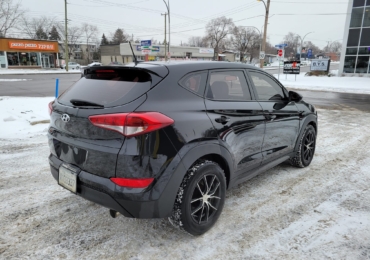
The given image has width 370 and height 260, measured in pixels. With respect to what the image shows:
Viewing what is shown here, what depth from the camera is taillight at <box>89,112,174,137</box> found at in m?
2.11

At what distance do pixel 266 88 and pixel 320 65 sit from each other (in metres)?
33.4

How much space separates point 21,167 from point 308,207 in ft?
13.7

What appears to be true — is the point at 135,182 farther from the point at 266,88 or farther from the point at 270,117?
the point at 266,88

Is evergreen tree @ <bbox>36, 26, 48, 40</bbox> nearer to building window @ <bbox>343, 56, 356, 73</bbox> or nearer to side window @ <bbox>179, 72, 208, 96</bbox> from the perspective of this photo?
building window @ <bbox>343, 56, 356, 73</bbox>

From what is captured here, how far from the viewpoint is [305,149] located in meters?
4.45

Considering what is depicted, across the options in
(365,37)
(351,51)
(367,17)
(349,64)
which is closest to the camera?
(367,17)

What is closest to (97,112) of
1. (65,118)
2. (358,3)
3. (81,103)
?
(81,103)

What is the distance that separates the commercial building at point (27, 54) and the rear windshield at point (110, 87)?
42.2 metres

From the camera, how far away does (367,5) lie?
27.1 m

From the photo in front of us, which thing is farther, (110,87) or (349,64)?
(349,64)

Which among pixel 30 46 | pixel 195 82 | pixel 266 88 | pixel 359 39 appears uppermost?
pixel 359 39

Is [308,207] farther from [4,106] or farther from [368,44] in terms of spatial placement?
[368,44]

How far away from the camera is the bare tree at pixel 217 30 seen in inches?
2926

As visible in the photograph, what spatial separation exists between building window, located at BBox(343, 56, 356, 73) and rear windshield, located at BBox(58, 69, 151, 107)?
32.6 metres
